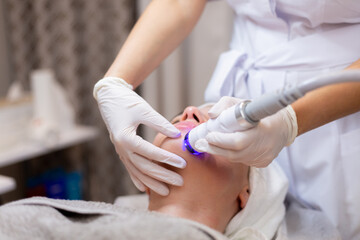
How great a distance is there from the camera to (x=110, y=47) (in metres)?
2.33

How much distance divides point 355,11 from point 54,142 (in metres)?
1.69

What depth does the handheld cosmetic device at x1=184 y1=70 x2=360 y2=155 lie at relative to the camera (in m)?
0.63

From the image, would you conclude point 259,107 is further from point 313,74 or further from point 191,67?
point 191,67

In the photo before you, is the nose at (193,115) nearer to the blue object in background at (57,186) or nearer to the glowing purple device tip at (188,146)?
the glowing purple device tip at (188,146)

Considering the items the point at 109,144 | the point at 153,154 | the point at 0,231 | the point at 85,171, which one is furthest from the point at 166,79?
the point at 0,231

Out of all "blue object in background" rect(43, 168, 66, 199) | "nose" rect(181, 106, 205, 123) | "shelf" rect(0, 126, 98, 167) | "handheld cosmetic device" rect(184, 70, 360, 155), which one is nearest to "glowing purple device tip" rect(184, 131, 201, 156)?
"handheld cosmetic device" rect(184, 70, 360, 155)

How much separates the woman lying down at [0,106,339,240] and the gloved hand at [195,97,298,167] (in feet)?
0.45

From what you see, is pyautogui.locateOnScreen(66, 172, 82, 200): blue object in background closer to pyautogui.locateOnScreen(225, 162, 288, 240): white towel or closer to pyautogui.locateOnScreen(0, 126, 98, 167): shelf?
pyautogui.locateOnScreen(0, 126, 98, 167): shelf

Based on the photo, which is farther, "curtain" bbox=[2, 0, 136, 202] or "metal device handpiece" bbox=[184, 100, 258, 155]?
"curtain" bbox=[2, 0, 136, 202]

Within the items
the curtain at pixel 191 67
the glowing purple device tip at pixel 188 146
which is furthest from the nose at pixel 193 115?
the curtain at pixel 191 67

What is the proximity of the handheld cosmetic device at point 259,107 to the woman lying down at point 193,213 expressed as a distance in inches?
5.1

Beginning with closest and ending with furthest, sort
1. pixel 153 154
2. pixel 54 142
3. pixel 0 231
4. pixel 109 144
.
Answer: pixel 0 231 < pixel 153 154 < pixel 54 142 < pixel 109 144

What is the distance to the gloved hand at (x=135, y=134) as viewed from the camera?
0.96 meters

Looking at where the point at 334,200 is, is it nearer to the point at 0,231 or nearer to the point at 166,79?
the point at 0,231
